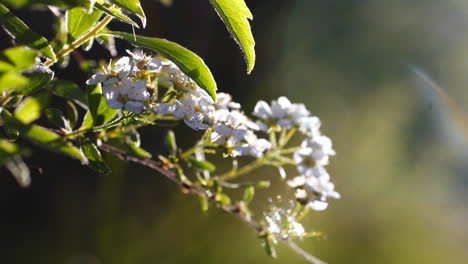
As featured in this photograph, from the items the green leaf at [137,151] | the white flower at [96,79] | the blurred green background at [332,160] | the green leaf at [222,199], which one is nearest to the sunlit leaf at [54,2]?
the white flower at [96,79]

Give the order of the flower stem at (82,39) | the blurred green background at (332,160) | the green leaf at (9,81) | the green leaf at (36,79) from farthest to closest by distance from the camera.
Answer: the blurred green background at (332,160) < the flower stem at (82,39) < the green leaf at (36,79) < the green leaf at (9,81)

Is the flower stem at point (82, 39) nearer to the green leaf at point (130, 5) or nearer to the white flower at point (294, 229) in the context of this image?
the green leaf at point (130, 5)

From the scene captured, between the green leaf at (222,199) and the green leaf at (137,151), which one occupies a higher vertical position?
the green leaf at (222,199)

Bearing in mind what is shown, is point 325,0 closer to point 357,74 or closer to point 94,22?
point 357,74

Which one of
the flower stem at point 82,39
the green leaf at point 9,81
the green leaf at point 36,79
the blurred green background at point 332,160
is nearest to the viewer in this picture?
the green leaf at point 9,81

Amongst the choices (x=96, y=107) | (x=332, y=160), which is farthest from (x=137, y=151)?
(x=332, y=160)

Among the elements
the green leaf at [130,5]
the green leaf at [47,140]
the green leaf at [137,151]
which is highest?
the green leaf at [130,5]

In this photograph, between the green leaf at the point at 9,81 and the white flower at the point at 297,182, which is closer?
the green leaf at the point at 9,81

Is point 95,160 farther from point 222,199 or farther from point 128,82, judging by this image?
A: point 222,199
